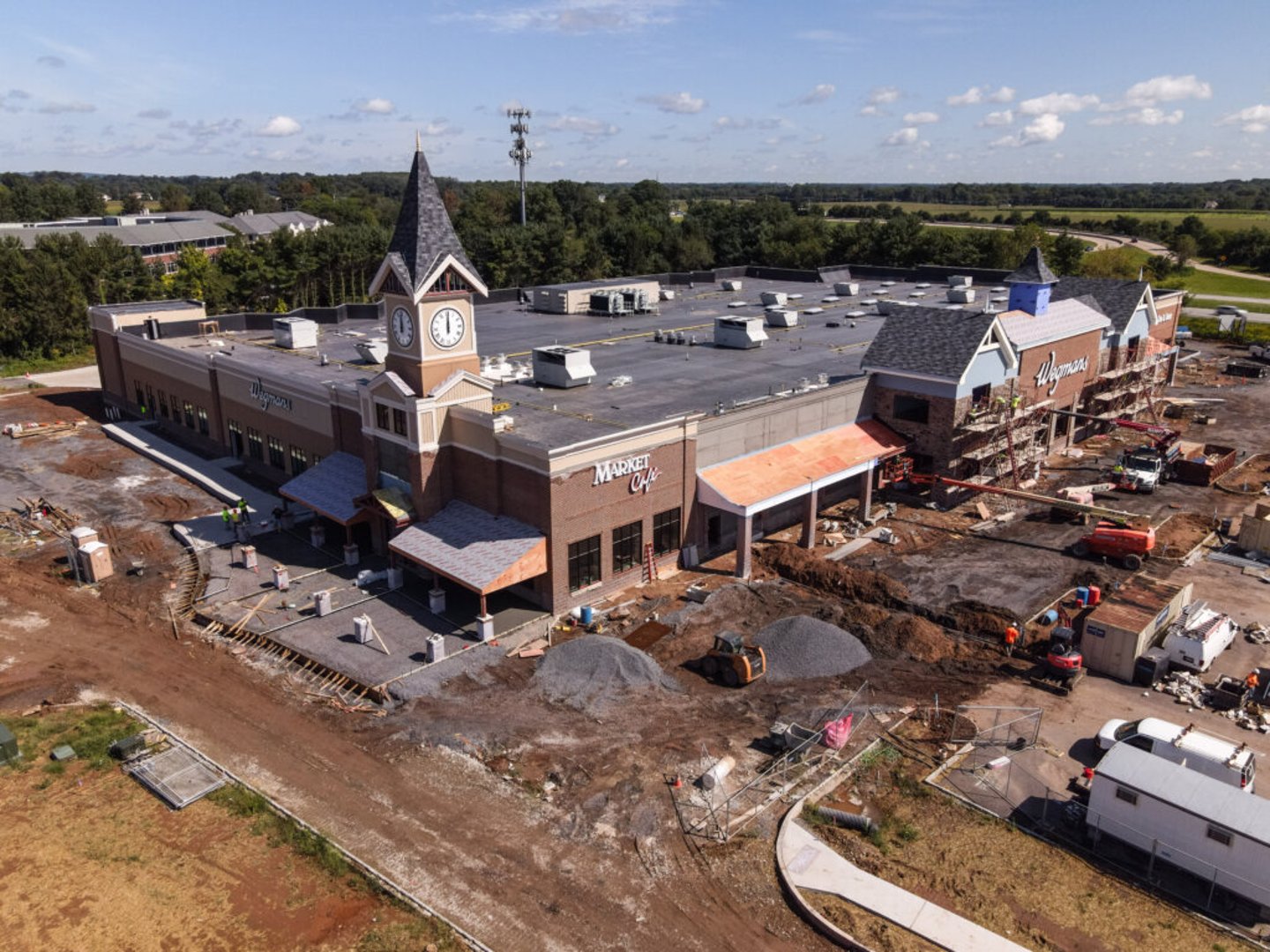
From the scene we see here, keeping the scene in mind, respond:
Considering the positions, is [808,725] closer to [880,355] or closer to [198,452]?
[880,355]

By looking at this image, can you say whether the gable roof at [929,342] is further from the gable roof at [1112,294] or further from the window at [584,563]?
the window at [584,563]

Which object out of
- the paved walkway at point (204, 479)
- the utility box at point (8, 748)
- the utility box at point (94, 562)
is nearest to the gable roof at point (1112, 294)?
the paved walkway at point (204, 479)

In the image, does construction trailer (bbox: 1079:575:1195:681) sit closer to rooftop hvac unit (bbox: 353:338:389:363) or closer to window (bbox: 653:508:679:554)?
window (bbox: 653:508:679:554)

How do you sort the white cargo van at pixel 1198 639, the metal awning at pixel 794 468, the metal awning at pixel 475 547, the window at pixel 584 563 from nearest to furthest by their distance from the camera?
the white cargo van at pixel 1198 639, the metal awning at pixel 475 547, the window at pixel 584 563, the metal awning at pixel 794 468

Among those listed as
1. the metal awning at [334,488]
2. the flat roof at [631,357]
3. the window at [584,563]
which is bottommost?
the window at [584,563]

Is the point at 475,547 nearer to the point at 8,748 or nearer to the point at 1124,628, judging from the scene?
the point at 8,748

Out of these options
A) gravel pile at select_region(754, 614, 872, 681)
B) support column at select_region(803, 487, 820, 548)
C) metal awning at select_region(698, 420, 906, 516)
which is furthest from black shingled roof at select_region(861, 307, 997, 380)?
gravel pile at select_region(754, 614, 872, 681)
